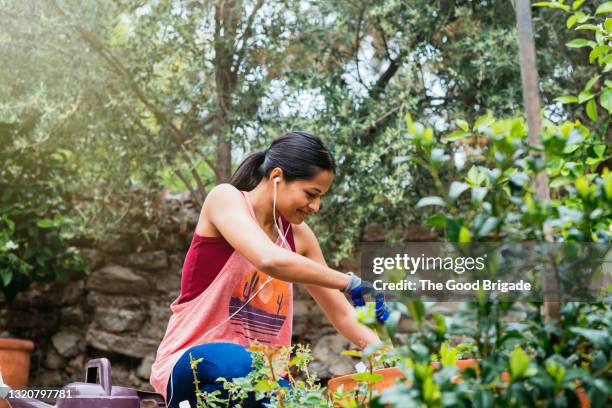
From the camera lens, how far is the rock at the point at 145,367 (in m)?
4.68

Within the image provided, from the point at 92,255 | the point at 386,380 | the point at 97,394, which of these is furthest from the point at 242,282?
the point at 92,255

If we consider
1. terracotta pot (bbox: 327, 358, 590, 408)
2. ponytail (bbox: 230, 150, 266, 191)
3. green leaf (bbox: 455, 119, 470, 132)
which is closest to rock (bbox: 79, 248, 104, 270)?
ponytail (bbox: 230, 150, 266, 191)

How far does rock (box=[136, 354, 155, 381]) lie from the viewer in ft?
15.4

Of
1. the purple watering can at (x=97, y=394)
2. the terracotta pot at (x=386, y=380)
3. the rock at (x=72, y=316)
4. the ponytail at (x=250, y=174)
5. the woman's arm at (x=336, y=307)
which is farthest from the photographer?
the rock at (x=72, y=316)

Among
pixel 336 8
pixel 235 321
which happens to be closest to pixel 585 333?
pixel 235 321

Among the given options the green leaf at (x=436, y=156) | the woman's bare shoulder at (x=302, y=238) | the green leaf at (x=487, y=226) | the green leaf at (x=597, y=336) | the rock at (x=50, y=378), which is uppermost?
the woman's bare shoulder at (x=302, y=238)

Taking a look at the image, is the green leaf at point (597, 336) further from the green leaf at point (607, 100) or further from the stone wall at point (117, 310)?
the stone wall at point (117, 310)

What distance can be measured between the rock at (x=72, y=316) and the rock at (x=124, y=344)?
17cm

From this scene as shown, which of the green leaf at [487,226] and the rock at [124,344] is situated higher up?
the rock at [124,344]

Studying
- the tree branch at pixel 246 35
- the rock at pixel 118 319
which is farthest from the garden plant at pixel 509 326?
the rock at pixel 118 319

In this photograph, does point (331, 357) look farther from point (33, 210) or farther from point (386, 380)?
point (386, 380)

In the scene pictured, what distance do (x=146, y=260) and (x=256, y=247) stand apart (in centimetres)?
314

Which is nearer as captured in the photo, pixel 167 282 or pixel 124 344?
pixel 124 344

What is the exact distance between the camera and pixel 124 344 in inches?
187
